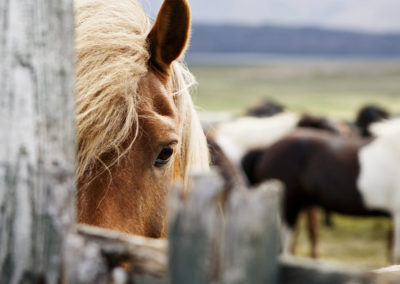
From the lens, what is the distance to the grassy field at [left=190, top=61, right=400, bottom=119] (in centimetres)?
3228

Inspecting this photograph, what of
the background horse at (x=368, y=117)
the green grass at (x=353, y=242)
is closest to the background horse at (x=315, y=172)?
the green grass at (x=353, y=242)

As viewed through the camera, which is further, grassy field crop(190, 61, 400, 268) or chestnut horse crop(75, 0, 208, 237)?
grassy field crop(190, 61, 400, 268)

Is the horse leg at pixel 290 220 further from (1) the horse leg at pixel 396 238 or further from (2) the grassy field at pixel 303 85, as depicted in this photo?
(2) the grassy field at pixel 303 85

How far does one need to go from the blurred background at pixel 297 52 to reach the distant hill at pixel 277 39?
0.38ft

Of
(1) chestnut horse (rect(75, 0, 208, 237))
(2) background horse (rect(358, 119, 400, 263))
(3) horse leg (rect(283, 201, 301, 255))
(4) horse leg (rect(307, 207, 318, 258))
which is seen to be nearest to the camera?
(1) chestnut horse (rect(75, 0, 208, 237))

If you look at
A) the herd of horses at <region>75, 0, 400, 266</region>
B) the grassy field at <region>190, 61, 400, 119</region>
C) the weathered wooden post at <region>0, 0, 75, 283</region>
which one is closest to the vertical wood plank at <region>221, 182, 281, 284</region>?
the herd of horses at <region>75, 0, 400, 266</region>

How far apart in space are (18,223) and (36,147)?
0.37ft

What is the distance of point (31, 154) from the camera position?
775mm

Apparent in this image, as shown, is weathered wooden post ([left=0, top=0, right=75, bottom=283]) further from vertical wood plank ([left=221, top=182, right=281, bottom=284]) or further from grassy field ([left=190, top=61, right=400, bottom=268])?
grassy field ([left=190, top=61, right=400, bottom=268])

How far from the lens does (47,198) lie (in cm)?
77

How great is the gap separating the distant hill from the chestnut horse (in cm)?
6120

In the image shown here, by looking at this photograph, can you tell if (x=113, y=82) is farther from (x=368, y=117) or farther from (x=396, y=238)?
(x=368, y=117)

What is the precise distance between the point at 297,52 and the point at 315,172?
194 ft

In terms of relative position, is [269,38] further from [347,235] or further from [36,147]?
[36,147]
